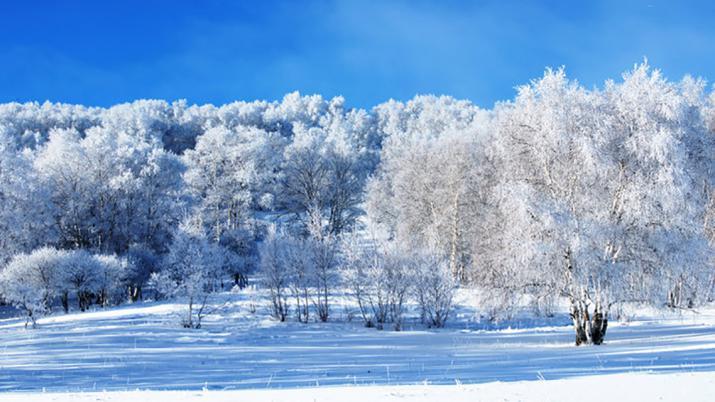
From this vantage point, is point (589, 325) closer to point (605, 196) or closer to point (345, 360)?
point (605, 196)

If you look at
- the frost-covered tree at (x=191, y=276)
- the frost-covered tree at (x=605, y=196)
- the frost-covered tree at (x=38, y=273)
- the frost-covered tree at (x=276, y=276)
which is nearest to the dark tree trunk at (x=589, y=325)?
the frost-covered tree at (x=605, y=196)

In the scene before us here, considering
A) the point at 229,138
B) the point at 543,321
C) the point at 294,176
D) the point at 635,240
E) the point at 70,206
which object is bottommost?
the point at 543,321

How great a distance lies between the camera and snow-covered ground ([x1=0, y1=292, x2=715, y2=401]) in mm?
8844

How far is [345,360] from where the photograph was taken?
1552 centimetres

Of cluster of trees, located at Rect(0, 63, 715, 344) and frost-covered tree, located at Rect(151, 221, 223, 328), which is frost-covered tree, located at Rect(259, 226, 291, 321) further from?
frost-covered tree, located at Rect(151, 221, 223, 328)

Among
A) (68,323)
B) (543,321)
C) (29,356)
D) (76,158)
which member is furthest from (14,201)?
(543,321)

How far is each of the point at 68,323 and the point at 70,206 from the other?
20.8m

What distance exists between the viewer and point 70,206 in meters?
44.2

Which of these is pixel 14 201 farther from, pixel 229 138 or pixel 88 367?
pixel 88 367

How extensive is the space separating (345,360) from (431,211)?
91.6 ft

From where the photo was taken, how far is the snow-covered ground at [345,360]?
8.84 meters

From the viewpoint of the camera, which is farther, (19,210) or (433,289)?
(19,210)

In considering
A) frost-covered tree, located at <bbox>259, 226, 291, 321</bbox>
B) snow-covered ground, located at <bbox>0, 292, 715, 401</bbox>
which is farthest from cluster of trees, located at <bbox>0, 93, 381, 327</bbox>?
snow-covered ground, located at <bbox>0, 292, 715, 401</bbox>

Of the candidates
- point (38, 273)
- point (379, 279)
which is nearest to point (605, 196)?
point (379, 279)
